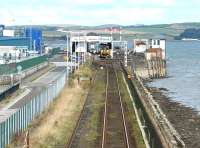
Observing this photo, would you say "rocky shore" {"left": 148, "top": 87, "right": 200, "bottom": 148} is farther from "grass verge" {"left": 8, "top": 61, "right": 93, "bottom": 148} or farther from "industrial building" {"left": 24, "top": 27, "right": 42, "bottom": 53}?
"industrial building" {"left": 24, "top": 27, "right": 42, "bottom": 53}

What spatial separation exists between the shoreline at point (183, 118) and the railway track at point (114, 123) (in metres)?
4.74

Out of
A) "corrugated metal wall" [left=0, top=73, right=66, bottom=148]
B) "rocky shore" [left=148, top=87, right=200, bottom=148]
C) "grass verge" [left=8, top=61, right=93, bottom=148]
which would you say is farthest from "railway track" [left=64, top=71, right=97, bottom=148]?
"rocky shore" [left=148, top=87, right=200, bottom=148]

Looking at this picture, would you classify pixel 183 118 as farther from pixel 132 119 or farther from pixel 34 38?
pixel 34 38

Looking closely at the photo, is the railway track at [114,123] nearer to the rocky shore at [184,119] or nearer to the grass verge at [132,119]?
the grass verge at [132,119]

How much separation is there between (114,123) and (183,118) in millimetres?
16123

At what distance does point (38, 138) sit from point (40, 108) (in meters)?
9.39

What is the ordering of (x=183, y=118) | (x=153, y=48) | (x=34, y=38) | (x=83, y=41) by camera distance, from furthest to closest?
1. (x=34, y=38)
2. (x=153, y=48)
3. (x=83, y=41)
4. (x=183, y=118)

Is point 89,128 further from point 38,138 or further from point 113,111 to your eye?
point 113,111

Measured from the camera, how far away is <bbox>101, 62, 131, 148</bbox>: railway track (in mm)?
30859

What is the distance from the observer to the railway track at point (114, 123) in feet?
101

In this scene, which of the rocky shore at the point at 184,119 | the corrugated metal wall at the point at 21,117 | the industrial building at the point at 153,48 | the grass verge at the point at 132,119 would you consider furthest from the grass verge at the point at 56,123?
the industrial building at the point at 153,48

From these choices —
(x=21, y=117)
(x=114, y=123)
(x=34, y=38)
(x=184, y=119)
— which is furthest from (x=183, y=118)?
(x=34, y=38)

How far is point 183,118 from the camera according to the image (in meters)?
52.7

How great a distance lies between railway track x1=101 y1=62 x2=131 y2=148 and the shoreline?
4.74m
